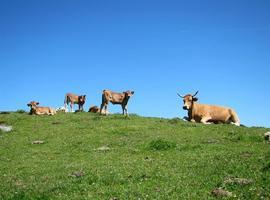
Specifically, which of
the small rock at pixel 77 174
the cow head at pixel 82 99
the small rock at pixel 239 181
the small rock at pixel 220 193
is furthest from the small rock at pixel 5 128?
the small rock at pixel 220 193

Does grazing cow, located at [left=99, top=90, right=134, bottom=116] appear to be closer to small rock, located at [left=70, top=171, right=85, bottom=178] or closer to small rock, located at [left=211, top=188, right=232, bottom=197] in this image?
small rock, located at [left=70, top=171, right=85, bottom=178]

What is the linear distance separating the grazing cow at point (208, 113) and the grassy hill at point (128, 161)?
82.7 inches

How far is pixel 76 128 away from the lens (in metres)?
33.4

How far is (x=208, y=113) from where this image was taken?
3828cm

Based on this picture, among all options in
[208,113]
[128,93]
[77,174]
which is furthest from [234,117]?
[77,174]

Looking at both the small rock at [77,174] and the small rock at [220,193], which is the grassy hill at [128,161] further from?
the small rock at [220,193]

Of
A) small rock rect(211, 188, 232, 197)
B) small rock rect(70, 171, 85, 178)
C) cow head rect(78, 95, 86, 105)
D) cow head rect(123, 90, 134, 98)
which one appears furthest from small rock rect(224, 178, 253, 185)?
cow head rect(78, 95, 86, 105)

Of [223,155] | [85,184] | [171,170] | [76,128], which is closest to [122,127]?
[76,128]

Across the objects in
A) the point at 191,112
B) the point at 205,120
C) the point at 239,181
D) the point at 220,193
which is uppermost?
the point at 191,112

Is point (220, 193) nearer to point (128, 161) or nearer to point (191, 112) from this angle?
point (128, 161)

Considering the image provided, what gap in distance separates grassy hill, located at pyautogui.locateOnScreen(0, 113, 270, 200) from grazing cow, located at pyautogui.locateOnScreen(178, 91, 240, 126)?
210cm

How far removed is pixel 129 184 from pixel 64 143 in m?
13.7

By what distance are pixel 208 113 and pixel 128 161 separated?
62.1 ft

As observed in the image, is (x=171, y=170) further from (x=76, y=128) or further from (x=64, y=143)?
(x=76, y=128)
